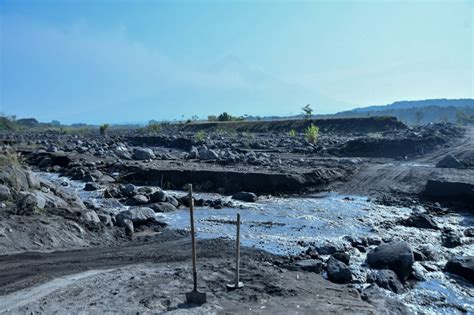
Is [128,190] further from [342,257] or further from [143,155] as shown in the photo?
[342,257]

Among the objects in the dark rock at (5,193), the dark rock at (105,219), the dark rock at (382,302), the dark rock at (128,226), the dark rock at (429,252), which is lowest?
the dark rock at (382,302)

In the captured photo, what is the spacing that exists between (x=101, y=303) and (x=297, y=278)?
3773 millimetres

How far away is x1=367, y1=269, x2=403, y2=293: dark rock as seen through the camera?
27.3 ft

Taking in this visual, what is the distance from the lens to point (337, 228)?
13.1 meters

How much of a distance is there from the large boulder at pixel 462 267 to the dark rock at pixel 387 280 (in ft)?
5.23

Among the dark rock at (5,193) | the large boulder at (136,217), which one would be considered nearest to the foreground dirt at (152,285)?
the large boulder at (136,217)

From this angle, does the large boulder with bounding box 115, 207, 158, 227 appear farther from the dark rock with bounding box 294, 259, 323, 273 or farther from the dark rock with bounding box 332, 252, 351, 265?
the dark rock with bounding box 332, 252, 351, 265

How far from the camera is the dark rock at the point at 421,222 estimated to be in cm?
1291

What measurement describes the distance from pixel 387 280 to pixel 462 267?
6.51 ft

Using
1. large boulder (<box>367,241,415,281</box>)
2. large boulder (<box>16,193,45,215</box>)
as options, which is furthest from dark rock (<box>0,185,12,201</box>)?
large boulder (<box>367,241,415,281</box>)

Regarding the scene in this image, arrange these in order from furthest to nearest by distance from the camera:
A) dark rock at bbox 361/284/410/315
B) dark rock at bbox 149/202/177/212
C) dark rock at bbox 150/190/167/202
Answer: dark rock at bbox 150/190/167/202 → dark rock at bbox 149/202/177/212 → dark rock at bbox 361/284/410/315

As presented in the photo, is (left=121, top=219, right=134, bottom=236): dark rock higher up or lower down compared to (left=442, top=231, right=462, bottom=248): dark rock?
higher up

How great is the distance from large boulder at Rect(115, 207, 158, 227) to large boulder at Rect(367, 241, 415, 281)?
6840 millimetres

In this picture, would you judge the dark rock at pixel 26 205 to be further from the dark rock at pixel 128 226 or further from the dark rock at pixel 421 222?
the dark rock at pixel 421 222
